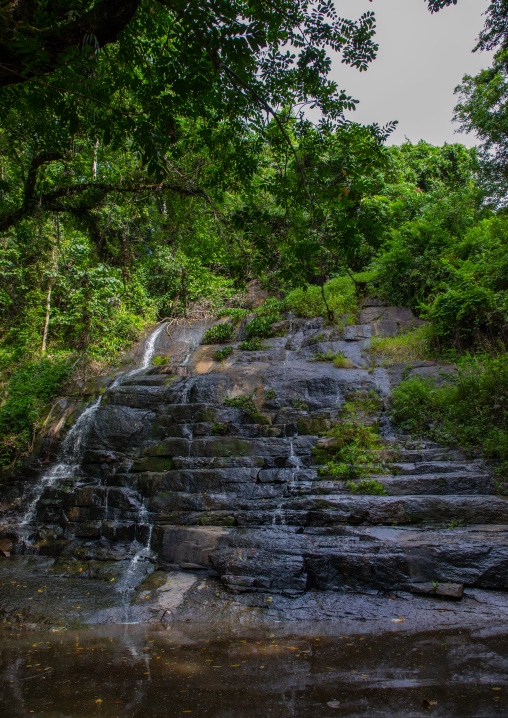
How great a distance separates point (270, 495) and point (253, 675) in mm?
3861

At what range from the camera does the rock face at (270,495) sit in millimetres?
5203

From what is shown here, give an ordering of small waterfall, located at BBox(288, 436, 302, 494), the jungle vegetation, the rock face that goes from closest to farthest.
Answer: the jungle vegetation → the rock face → small waterfall, located at BBox(288, 436, 302, 494)

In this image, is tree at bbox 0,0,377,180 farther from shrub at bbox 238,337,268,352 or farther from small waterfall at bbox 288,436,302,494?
shrub at bbox 238,337,268,352

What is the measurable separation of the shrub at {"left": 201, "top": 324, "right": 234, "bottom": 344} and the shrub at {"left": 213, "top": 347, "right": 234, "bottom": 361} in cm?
161

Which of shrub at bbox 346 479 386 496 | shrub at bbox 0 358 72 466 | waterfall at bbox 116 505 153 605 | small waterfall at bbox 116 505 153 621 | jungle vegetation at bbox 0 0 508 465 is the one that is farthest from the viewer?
shrub at bbox 0 358 72 466

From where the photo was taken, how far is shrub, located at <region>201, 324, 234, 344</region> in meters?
15.0

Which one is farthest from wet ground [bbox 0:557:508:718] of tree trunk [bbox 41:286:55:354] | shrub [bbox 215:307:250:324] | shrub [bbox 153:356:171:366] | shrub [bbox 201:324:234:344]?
tree trunk [bbox 41:286:55:354]

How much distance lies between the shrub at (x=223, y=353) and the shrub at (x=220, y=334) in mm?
1608

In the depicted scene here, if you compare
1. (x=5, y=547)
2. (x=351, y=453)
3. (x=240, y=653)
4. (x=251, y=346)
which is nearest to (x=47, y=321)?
(x=251, y=346)

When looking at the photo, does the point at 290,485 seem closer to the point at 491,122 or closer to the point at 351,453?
the point at 351,453

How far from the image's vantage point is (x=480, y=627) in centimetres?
405

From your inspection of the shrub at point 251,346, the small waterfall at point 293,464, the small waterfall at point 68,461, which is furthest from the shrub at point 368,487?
the shrub at point 251,346

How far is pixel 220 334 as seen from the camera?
15023mm

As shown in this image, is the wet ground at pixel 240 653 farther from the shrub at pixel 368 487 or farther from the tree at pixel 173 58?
the tree at pixel 173 58
